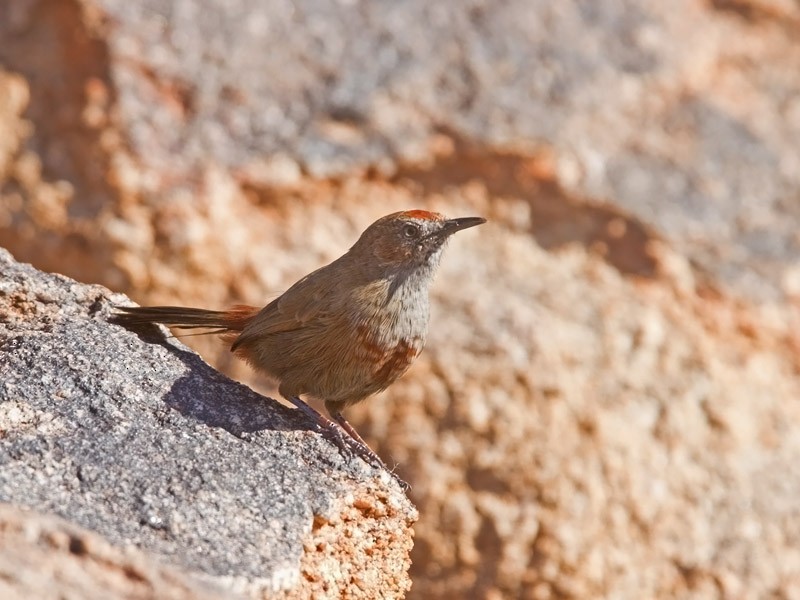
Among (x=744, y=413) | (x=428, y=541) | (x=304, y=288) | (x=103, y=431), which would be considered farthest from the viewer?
(x=744, y=413)

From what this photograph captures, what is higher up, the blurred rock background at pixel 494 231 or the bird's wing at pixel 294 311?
the blurred rock background at pixel 494 231

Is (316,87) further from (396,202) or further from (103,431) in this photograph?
(103,431)

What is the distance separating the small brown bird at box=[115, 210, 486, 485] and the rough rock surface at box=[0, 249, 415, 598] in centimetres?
46

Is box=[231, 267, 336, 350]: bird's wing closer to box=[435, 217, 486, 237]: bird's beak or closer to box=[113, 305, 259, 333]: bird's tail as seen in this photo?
box=[113, 305, 259, 333]: bird's tail

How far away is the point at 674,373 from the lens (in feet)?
22.8

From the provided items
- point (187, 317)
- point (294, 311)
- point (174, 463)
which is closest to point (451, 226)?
point (294, 311)

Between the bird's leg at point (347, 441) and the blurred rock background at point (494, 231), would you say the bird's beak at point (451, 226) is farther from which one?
the blurred rock background at point (494, 231)

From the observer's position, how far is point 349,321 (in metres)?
4.77

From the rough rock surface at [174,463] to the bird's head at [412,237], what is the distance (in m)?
1.05

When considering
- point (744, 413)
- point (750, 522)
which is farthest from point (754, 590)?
point (744, 413)

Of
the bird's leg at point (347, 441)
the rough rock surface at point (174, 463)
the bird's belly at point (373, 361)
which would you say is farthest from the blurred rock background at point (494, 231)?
the rough rock surface at point (174, 463)

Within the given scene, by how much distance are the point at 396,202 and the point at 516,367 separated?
4.14 feet

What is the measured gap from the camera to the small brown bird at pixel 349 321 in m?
4.76

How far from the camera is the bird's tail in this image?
4336mm
